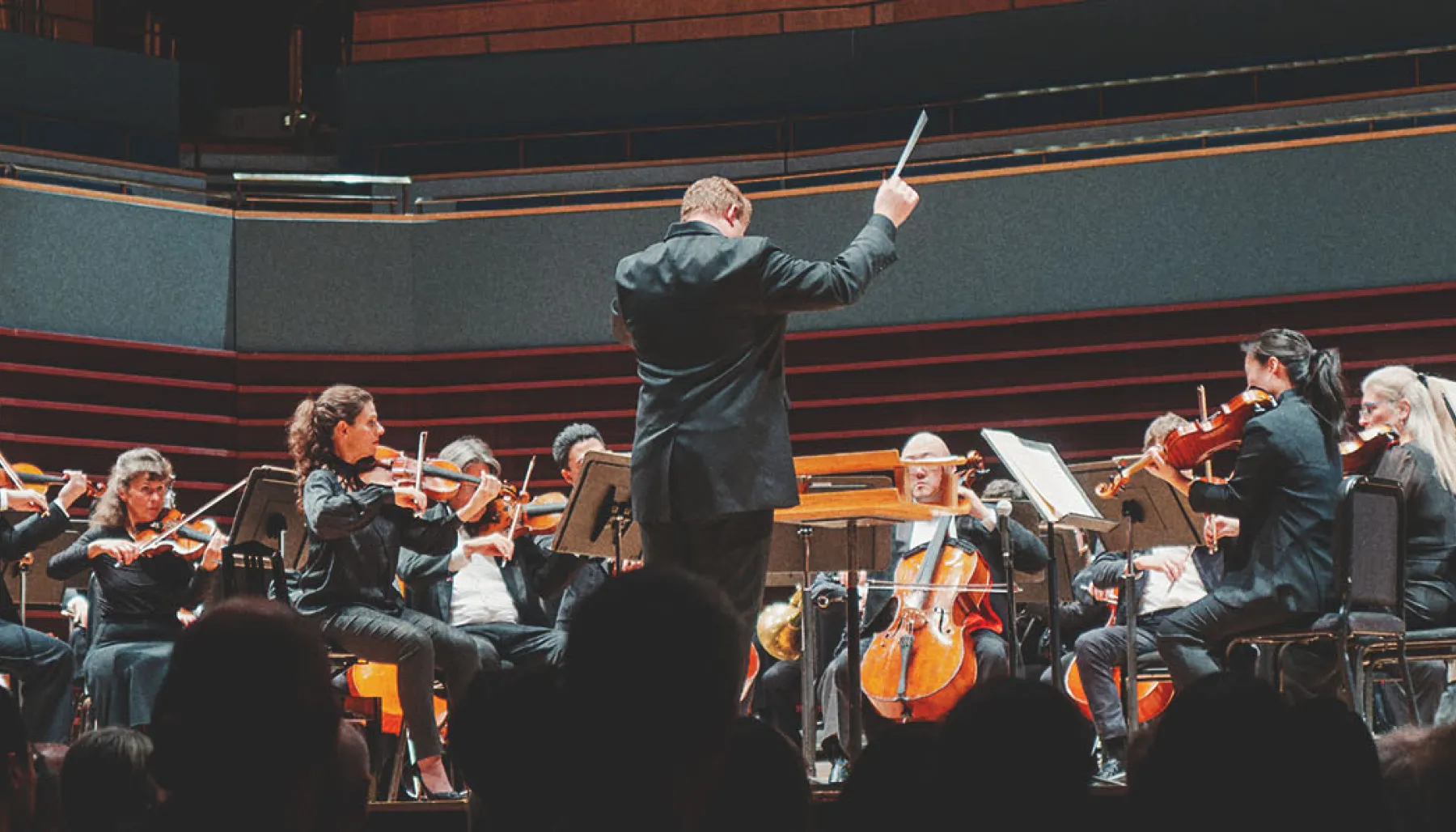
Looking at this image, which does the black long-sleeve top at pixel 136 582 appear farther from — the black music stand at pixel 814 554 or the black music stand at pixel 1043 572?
the black music stand at pixel 1043 572

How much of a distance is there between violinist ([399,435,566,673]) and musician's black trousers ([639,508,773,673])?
6.96 ft

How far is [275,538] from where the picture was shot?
501 cm

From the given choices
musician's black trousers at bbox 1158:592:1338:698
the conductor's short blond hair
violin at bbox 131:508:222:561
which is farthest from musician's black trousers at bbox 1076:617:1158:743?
violin at bbox 131:508:222:561

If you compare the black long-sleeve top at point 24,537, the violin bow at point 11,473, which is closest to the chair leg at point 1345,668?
the black long-sleeve top at point 24,537

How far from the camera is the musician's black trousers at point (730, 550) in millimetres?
3443

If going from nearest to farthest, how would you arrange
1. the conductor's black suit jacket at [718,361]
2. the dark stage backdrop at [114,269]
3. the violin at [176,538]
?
Result: the conductor's black suit jacket at [718,361], the violin at [176,538], the dark stage backdrop at [114,269]

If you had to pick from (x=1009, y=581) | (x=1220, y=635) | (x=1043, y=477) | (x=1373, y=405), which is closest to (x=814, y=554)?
(x=1009, y=581)

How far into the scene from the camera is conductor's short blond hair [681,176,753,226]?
366 centimetres

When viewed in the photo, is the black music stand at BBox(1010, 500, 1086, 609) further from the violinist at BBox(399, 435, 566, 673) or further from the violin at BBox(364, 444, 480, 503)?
the violin at BBox(364, 444, 480, 503)

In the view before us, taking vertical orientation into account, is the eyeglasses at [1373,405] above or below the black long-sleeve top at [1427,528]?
above

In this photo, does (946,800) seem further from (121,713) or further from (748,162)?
(748,162)

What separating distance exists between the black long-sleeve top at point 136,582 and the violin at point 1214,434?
3.43 meters

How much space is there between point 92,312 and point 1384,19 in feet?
23.6

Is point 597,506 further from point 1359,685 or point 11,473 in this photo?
point 11,473
